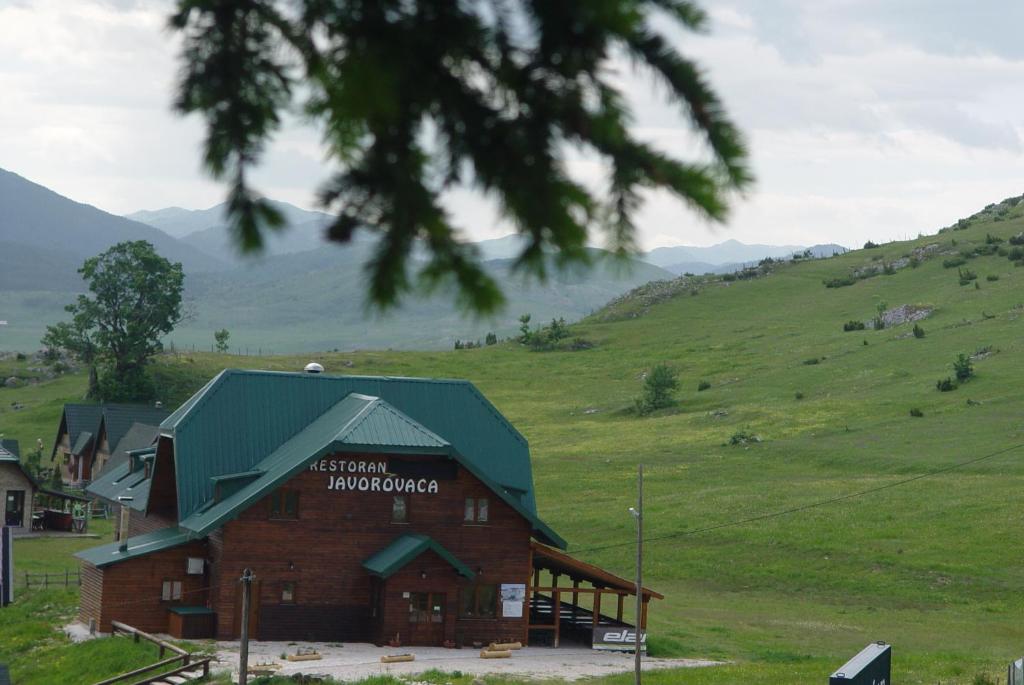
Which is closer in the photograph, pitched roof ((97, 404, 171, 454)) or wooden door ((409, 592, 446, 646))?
wooden door ((409, 592, 446, 646))

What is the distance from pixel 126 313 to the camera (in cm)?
11906

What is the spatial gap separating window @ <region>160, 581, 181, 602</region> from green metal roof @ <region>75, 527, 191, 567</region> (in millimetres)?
1269

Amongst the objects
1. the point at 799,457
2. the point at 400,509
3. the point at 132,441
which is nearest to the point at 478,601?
the point at 400,509

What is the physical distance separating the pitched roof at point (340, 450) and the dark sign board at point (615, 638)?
11.4 feet

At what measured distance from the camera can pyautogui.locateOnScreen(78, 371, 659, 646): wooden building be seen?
150 ft

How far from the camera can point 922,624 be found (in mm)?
52531

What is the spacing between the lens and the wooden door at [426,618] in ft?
152

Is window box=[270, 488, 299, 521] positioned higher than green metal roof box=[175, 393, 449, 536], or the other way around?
green metal roof box=[175, 393, 449, 536]

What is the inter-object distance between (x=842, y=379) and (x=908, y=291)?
3993cm

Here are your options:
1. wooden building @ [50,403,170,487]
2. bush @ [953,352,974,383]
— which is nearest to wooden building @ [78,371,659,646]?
wooden building @ [50,403,170,487]

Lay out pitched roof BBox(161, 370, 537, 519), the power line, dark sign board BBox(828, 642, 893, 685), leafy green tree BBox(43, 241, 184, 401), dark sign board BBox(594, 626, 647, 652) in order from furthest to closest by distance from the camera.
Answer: leafy green tree BBox(43, 241, 184, 401) → the power line → pitched roof BBox(161, 370, 537, 519) → dark sign board BBox(594, 626, 647, 652) → dark sign board BBox(828, 642, 893, 685)

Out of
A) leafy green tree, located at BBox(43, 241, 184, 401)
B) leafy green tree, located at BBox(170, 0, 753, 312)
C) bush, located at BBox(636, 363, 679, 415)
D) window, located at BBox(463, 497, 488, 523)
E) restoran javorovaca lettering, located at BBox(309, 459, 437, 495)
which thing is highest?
leafy green tree, located at BBox(43, 241, 184, 401)

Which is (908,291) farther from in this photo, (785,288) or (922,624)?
(922,624)

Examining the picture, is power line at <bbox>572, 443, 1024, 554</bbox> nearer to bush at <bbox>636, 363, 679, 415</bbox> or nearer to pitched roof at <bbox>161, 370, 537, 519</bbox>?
pitched roof at <bbox>161, 370, 537, 519</bbox>
